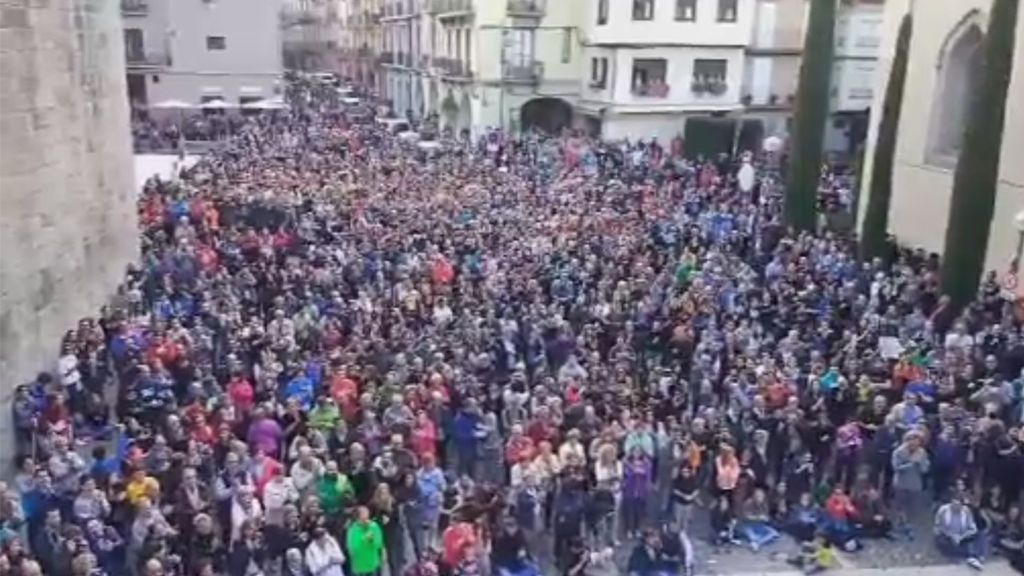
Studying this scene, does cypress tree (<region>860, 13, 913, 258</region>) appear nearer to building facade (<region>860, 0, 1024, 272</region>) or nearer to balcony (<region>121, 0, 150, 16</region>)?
building facade (<region>860, 0, 1024, 272</region>)

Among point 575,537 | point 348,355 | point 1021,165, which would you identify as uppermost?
point 1021,165

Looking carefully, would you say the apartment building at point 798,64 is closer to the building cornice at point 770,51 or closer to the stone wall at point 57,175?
the building cornice at point 770,51

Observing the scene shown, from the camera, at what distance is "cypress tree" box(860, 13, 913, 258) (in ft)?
73.4

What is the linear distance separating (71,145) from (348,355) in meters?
5.78

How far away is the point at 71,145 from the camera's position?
16.2 metres

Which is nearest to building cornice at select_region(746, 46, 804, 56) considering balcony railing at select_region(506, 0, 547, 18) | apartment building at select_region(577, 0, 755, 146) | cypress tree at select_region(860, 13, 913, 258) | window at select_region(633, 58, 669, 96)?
apartment building at select_region(577, 0, 755, 146)

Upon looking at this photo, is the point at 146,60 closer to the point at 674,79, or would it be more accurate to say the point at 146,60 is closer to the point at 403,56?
the point at 403,56

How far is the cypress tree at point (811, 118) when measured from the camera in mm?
24266

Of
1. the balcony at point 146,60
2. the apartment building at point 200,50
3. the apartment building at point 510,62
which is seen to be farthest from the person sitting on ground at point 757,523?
the balcony at point 146,60

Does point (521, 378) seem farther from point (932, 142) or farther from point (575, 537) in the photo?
point (932, 142)

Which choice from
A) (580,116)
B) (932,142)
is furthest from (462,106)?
(932,142)

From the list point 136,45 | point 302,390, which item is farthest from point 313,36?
point 302,390

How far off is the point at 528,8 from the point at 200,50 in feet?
43.7

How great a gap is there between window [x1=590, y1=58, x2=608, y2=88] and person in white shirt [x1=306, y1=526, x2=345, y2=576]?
1232 inches
